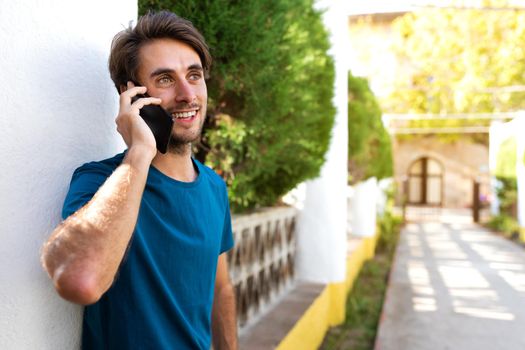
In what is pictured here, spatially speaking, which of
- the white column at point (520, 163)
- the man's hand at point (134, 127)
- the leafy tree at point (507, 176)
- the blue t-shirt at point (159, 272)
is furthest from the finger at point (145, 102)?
the leafy tree at point (507, 176)

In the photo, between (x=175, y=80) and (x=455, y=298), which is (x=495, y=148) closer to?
(x=455, y=298)

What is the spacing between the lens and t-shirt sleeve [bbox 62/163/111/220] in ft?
4.42

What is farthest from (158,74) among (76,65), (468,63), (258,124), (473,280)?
(468,63)

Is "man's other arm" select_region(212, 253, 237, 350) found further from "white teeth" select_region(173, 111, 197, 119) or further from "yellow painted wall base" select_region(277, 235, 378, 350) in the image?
"yellow painted wall base" select_region(277, 235, 378, 350)

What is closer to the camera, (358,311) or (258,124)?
(258,124)

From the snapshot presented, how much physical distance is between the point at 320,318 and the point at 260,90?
3.23 meters

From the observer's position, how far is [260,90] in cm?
323

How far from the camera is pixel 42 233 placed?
1.49 metres

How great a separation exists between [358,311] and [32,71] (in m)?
6.37

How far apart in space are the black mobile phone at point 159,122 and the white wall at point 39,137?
0.76 ft

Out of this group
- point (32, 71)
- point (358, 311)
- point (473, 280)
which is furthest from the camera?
point (473, 280)

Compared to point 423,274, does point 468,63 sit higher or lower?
higher

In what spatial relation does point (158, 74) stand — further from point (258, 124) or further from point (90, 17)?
point (258, 124)

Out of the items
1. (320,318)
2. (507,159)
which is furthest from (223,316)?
(507,159)
